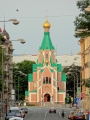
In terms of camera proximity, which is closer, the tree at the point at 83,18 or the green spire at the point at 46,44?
the tree at the point at 83,18

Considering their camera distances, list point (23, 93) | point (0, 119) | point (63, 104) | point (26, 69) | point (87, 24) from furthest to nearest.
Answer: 1. point (26, 69)
2. point (23, 93)
3. point (63, 104)
4. point (0, 119)
5. point (87, 24)

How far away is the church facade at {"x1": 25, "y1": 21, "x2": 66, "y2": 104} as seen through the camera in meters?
170

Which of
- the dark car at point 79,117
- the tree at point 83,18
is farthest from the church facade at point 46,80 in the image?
the tree at point 83,18

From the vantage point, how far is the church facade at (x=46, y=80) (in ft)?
558

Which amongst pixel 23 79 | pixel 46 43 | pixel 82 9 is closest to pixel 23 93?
pixel 23 79

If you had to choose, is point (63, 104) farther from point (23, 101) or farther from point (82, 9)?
point (82, 9)

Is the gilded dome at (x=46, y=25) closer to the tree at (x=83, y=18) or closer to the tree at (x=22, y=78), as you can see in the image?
the tree at (x=22, y=78)

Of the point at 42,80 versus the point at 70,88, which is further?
the point at 70,88

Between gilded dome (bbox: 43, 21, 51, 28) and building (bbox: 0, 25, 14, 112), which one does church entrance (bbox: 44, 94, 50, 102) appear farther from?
building (bbox: 0, 25, 14, 112)

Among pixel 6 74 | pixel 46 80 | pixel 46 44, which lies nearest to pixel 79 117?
pixel 6 74

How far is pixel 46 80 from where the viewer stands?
17175 cm

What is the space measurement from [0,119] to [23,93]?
11424 centimetres

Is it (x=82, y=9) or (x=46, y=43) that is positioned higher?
(x=46, y=43)

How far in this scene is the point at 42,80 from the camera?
565 feet
